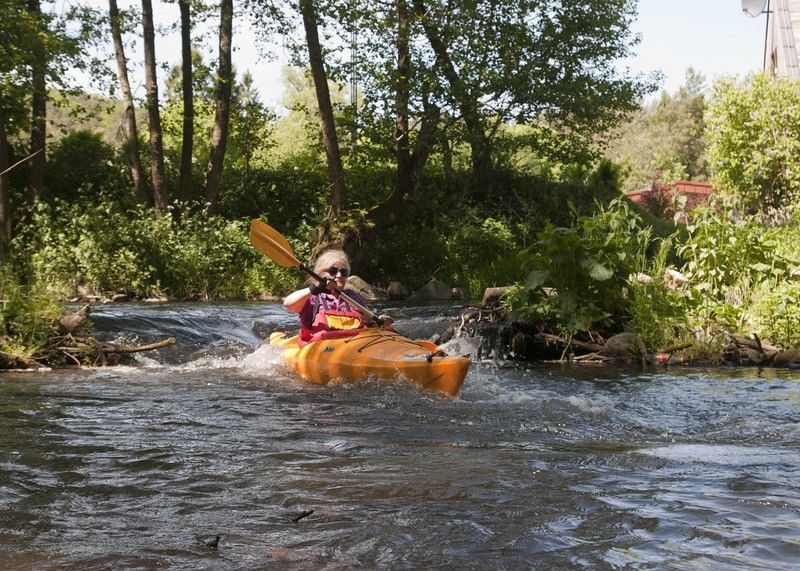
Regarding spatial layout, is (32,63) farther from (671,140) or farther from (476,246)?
(671,140)

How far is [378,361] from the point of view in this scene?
5.99 meters

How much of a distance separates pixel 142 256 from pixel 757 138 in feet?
37.1

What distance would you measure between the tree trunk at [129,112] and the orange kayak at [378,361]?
11.5 m

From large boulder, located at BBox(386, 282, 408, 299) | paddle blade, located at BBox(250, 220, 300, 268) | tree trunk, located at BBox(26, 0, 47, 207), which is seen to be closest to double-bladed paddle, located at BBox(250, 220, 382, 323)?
paddle blade, located at BBox(250, 220, 300, 268)

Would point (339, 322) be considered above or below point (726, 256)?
below

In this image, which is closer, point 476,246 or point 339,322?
point 339,322

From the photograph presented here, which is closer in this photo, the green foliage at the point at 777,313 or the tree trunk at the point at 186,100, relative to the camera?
the green foliage at the point at 777,313

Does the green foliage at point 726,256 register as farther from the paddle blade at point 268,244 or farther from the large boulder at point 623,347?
the paddle blade at point 268,244

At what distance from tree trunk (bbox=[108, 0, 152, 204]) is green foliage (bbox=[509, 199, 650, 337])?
34.9 feet

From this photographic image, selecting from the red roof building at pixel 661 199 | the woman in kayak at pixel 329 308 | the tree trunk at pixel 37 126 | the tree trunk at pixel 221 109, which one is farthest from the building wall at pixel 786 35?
the woman in kayak at pixel 329 308

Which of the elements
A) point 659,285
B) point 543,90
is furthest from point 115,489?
point 543,90

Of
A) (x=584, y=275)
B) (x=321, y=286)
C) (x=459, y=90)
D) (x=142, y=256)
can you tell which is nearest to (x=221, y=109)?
(x=142, y=256)

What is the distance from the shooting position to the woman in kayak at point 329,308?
6699mm

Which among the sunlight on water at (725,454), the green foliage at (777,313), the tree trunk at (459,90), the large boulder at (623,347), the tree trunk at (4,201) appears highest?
the tree trunk at (459,90)
